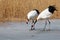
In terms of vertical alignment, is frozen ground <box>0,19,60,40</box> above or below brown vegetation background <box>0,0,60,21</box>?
below

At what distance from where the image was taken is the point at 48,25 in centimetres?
1554

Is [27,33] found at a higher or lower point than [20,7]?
lower

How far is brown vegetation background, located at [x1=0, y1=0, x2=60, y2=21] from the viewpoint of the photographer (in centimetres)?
1936

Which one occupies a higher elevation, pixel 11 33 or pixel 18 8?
pixel 18 8

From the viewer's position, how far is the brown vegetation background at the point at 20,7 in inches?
762

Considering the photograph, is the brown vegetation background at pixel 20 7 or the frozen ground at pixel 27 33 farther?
the brown vegetation background at pixel 20 7

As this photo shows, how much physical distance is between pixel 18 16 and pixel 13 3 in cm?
138

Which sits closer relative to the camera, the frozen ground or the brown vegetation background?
the frozen ground

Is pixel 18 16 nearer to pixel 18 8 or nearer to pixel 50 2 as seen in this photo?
pixel 18 8

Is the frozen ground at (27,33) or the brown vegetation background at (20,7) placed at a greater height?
the brown vegetation background at (20,7)

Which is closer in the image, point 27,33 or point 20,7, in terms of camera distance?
point 27,33

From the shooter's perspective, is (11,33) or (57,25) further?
(57,25)

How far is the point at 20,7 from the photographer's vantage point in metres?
20.3

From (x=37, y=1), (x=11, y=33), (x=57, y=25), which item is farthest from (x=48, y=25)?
(x=37, y=1)
